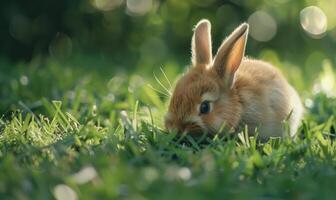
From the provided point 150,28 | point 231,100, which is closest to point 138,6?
point 150,28

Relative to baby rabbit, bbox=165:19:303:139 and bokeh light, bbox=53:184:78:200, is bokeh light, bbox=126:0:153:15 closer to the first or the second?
baby rabbit, bbox=165:19:303:139

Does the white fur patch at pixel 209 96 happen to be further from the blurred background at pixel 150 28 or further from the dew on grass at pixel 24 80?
the blurred background at pixel 150 28

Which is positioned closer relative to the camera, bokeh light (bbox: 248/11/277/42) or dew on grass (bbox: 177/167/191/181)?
dew on grass (bbox: 177/167/191/181)

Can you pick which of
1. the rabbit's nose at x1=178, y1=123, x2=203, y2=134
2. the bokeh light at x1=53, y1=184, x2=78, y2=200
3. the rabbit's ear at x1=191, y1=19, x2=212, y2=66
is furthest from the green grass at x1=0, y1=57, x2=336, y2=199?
the rabbit's ear at x1=191, y1=19, x2=212, y2=66

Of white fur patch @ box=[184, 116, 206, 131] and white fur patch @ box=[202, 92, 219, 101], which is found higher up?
white fur patch @ box=[202, 92, 219, 101]

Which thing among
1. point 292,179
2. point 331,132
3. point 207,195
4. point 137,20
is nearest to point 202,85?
point 331,132

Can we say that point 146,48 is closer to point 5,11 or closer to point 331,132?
point 5,11

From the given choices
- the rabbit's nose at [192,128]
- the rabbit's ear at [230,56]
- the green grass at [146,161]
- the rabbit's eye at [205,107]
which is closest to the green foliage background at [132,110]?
the green grass at [146,161]
